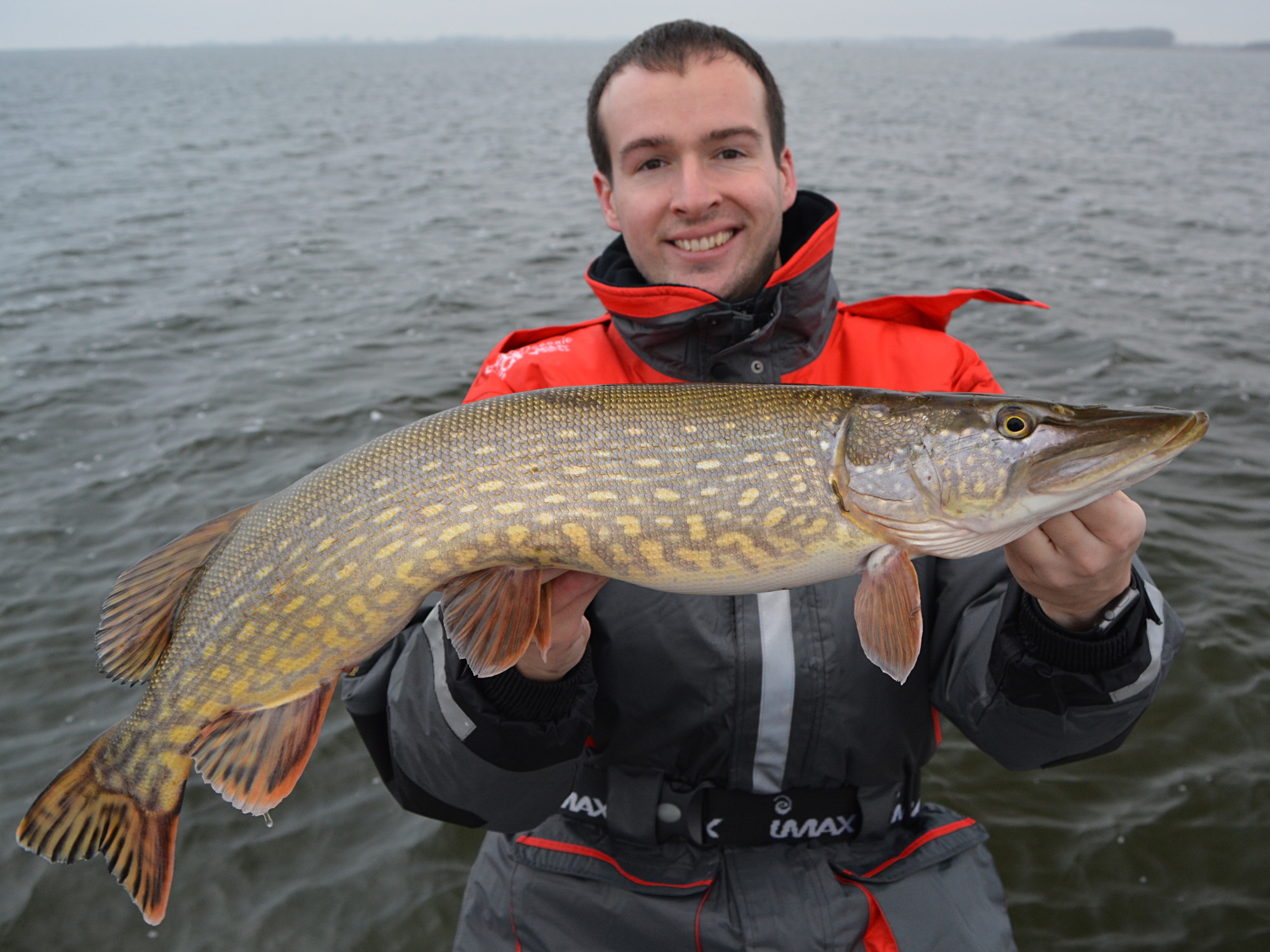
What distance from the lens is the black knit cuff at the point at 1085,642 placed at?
171 cm

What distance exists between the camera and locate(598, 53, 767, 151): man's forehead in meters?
2.38

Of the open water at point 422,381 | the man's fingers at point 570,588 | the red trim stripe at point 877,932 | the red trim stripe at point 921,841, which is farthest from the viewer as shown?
the open water at point 422,381

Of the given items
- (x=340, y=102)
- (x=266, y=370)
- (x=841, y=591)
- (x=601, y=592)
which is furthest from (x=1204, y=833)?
(x=340, y=102)

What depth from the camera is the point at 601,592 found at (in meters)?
2.13

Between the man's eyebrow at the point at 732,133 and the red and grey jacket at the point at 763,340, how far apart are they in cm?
32

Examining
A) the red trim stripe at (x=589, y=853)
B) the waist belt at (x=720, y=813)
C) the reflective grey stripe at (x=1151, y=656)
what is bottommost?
the red trim stripe at (x=589, y=853)

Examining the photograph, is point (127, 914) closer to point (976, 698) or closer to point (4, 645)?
point (4, 645)

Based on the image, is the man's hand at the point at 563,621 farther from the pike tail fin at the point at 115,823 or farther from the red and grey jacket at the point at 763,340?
the pike tail fin at the point at 115,823

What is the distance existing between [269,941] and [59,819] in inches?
60.3

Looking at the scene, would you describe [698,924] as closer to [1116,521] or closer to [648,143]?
[1116,521]

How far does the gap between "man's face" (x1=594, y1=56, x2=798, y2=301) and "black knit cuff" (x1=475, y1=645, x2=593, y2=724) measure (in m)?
1.30

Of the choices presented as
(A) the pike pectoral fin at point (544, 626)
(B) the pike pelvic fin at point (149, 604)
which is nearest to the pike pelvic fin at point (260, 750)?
(B) the pike pelvic fin at point (149, 604)

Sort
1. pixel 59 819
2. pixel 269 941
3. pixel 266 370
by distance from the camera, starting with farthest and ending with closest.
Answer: pixel 266 370 → pixel 269 941 → pixel 59 819

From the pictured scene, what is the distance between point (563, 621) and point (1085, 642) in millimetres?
1077
